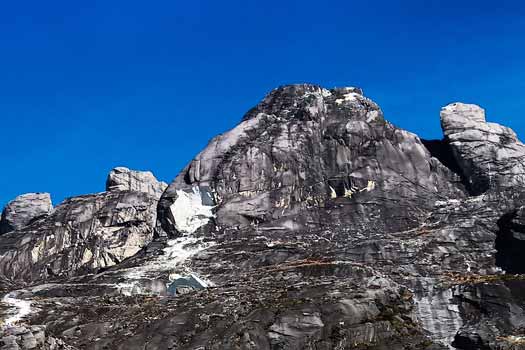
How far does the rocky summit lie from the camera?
80.9 metres

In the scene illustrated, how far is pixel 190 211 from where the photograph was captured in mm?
136000

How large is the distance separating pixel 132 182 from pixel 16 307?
81.9 metres

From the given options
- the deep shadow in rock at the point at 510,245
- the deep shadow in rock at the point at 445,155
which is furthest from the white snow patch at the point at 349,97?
the deep shadow in rock at the point at 510,245

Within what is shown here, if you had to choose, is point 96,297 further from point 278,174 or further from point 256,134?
point 256,134

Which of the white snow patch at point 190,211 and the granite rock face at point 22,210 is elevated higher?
the granite rock face at point 22,210

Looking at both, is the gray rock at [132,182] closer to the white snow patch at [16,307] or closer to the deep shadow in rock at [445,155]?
the deep shadow in rock at [445,155]

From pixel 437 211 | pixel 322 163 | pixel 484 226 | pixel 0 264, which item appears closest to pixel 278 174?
pixel 322 163

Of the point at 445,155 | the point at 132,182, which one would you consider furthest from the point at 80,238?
the point at 445,155

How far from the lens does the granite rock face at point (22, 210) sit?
181 metres

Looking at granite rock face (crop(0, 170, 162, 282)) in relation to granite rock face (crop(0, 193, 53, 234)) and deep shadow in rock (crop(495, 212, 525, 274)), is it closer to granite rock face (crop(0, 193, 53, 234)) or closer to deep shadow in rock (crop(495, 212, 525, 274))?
granite rock face (crop(0, 193, 53, 234))

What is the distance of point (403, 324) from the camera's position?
81375mm

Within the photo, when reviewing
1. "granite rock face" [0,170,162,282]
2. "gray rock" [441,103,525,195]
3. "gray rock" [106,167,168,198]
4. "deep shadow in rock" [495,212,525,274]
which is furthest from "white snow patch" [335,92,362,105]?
"deep shadow in rock" [495,212,525,274]

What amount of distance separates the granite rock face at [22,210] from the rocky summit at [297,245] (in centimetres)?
60

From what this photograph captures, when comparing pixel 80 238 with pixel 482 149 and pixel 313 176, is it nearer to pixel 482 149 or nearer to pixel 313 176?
pixel 313 176
